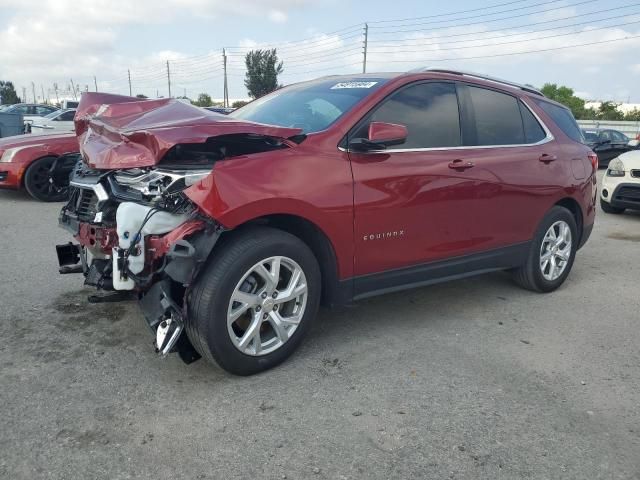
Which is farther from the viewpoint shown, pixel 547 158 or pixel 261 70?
pixel 261 70

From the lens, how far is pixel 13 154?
8.20 meters

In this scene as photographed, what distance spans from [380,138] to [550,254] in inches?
96.6

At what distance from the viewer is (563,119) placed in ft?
16.9

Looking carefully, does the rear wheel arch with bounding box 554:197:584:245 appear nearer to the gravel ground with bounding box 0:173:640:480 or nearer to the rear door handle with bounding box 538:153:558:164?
the rear door handle with bounding box 538:153:558:164

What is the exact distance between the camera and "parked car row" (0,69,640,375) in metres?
2.91

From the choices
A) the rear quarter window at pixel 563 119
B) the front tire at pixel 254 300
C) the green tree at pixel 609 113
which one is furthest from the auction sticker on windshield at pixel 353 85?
the green tree at pixel 609 113

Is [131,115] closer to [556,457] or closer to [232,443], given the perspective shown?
[232,443]

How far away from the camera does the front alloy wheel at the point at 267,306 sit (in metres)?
3.01

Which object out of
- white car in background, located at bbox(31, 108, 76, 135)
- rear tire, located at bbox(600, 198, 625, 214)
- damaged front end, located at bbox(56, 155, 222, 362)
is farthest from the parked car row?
white car in background, located at bbox(31, 108, 76, 135)

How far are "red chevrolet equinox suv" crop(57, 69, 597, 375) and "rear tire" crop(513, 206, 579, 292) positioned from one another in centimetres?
21

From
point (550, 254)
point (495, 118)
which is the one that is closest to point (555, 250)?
point (550, 254)

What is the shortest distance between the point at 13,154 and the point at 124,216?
646cm

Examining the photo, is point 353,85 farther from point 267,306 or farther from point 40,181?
point 40,181

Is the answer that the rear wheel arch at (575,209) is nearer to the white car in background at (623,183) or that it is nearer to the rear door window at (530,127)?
the rear door window at (530,127)
